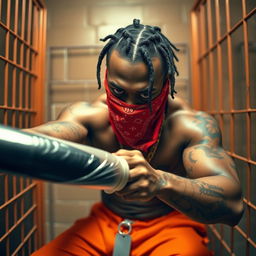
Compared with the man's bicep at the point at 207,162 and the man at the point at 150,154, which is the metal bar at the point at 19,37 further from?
the man's bicep at the point at 207,162

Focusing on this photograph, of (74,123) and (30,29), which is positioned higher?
(30,29)

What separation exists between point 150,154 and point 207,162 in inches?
7.5

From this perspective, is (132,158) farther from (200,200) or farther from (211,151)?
(211,151)

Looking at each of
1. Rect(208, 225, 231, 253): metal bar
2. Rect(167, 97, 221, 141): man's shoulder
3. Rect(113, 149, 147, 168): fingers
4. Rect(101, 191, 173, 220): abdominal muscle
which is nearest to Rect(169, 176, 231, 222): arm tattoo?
Rect(113, 149, 147, 168): fingers

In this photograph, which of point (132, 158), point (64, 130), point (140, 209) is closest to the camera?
point (132, 158)

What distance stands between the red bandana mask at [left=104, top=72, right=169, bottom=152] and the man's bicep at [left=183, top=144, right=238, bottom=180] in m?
0.12

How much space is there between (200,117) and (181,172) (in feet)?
0.61

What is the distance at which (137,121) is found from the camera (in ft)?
2.32

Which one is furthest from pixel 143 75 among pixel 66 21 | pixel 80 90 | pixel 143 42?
pixel 66 21

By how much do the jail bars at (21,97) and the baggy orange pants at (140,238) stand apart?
17 centimetres

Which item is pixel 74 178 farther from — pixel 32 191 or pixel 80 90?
pixel 80 90

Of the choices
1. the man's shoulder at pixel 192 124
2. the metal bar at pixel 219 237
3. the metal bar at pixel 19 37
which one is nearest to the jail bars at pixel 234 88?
the metal bar at pixel 219 237

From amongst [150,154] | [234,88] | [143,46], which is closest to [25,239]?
[150,154]

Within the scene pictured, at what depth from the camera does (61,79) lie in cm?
147
